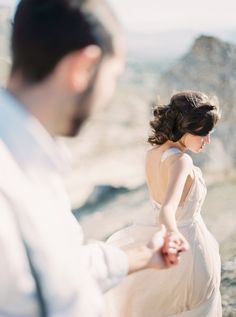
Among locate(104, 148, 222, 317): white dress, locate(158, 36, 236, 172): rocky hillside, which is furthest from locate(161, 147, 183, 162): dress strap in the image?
locate(158, 36, 236, 172): rocky hillside

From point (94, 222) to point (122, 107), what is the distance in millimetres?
2211

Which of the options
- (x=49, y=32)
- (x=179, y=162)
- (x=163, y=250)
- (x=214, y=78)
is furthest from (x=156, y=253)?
(x=214, y=78)

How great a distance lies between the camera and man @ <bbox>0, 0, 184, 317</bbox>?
1160mm

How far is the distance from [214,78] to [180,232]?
4321mm

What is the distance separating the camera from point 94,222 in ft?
18.6

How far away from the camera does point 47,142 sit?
3.97 feet

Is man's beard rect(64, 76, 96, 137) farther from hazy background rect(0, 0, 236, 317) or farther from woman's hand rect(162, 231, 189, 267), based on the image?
hazy background rect(0, 0, 236, 317)

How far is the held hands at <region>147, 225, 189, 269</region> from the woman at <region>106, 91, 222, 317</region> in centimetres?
106

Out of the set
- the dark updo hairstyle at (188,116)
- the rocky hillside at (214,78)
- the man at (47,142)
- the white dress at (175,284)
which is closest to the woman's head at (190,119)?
the dark updo hairstyle at (188,116)

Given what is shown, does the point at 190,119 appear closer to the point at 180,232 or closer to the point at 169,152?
the point at 169,152

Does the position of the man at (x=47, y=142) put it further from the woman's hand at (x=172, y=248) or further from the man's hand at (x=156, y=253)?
the woman's hand at (x=172, y=248)

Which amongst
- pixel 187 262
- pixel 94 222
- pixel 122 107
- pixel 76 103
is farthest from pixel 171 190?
pixel 122 107

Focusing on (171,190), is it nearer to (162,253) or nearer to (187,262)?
(187,262)

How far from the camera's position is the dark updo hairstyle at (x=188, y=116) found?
8.83ft
